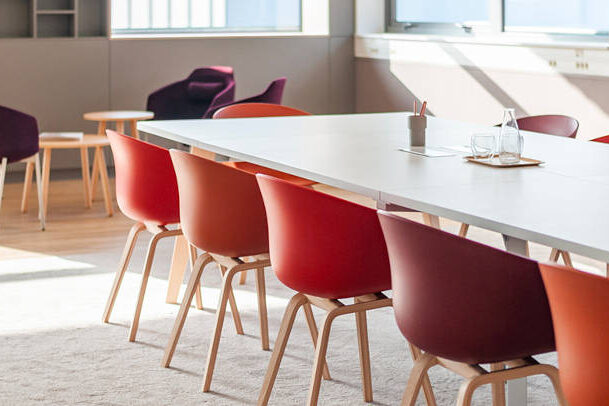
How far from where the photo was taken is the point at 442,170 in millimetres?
3174

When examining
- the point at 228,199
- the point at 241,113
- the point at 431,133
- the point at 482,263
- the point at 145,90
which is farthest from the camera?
the point at 145,90

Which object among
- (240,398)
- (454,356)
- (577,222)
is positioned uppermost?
(577,222)

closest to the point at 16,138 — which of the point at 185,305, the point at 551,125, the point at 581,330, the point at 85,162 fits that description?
the point at 85,162

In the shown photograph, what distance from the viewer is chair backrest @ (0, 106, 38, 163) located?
6.12 meters

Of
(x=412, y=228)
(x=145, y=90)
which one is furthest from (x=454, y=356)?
(x=145, y=90)

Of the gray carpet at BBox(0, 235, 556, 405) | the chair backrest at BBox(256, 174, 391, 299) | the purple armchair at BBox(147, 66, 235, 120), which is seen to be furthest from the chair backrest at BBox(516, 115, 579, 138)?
the purple armchair at BBox(147, 66, 235, 120)

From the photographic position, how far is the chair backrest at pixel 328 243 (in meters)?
2.80

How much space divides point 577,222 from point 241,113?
10.2 feet

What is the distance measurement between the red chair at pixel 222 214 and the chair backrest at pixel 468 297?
3.52 feet

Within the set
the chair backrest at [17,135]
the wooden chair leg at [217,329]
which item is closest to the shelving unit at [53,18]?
the chair backrest at [17,135]

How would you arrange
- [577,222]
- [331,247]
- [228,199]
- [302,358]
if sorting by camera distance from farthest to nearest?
[302,358]
[228,199]
[331,247]
[577,222]

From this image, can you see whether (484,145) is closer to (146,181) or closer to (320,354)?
(320,354)

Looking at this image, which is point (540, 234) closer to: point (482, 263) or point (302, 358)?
point (482, 263)

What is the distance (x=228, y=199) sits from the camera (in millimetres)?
3387
